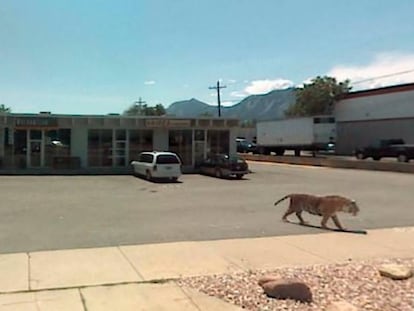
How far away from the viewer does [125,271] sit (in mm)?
7902

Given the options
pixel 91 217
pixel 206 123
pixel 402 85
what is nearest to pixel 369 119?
pixel 402 85

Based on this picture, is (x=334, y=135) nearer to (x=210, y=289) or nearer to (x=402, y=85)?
(x=402, y=85)

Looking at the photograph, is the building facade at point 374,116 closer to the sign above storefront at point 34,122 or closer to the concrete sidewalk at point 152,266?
the sign above storefront at point 34,122

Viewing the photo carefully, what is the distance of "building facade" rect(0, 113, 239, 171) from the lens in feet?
115

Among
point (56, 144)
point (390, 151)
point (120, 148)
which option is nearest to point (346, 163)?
point (390, 151)

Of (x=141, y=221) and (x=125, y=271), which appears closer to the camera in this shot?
(x=125, y=271)

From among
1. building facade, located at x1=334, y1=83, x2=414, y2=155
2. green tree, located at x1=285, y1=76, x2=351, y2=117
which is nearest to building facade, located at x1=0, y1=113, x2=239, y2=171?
building facade, located at x1=334, y1=83, x2=414, y2=155

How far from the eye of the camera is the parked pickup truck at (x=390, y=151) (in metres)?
41.3

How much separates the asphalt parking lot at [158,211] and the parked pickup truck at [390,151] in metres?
14.6

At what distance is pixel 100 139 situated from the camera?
36.5m

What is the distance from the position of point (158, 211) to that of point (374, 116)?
45.3 metres

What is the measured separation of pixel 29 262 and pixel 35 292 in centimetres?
175

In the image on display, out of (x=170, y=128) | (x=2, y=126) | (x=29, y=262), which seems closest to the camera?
(x=29, y=262)

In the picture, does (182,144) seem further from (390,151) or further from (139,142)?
(390,151)
